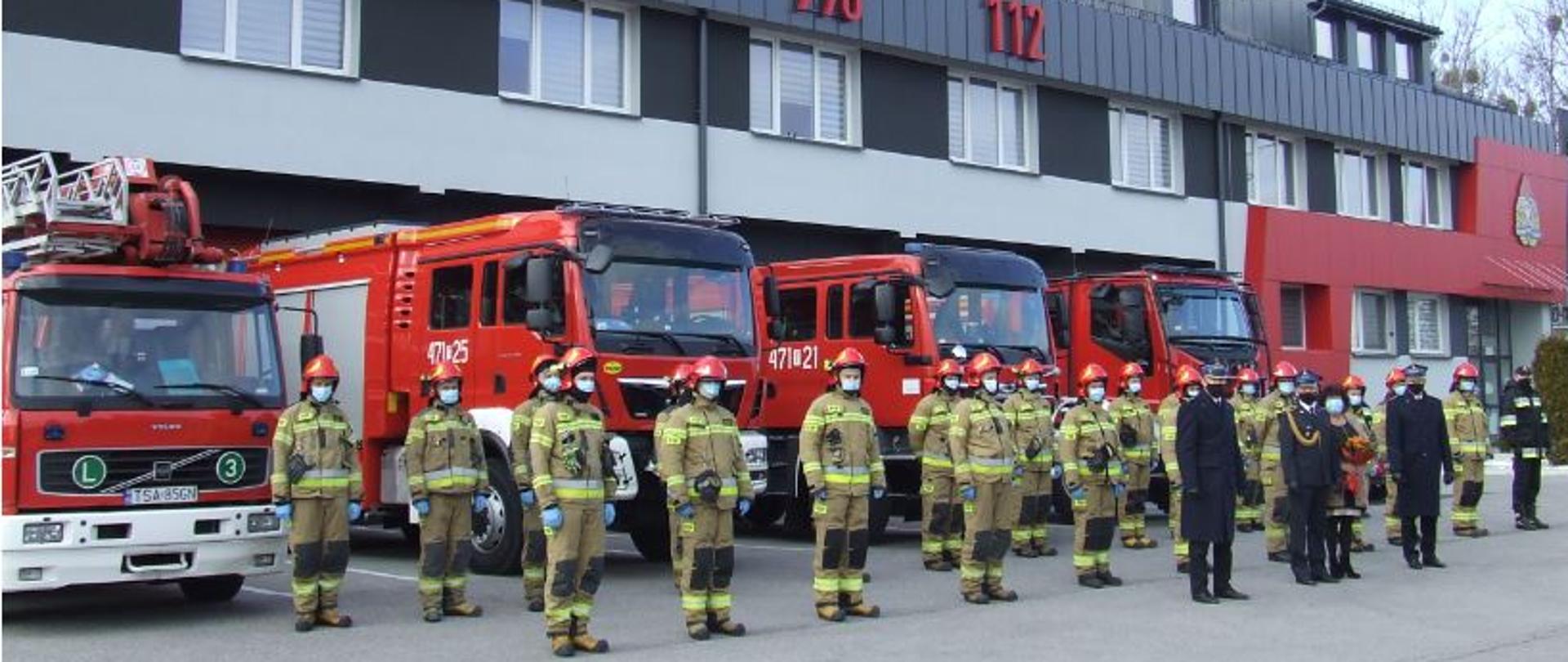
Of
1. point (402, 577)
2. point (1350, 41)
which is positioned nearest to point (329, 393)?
point (402, 577)

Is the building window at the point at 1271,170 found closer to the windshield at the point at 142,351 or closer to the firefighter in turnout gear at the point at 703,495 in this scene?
the firefighter in turnout gear at the point at 703,495

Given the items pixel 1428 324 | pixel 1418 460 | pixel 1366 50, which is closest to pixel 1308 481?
pixel 1418 460

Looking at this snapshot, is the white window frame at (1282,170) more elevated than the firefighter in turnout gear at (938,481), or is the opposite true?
the white window frame at (1282,170)

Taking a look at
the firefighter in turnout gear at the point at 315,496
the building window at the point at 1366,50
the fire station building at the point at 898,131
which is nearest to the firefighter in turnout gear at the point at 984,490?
the firefighter in turnout gear at the point at 315,496

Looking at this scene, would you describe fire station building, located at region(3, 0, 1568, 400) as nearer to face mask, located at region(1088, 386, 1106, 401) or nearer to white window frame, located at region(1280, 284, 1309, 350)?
white window frame, located at region(1280, 284, 1309, 350)

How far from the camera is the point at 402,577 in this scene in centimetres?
1261

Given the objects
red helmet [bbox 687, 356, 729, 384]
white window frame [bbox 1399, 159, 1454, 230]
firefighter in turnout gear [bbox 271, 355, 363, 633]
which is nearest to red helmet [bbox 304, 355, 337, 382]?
firefighter in turnout gear [bbox 271, 355, 363, 633]

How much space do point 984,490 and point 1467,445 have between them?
769cm

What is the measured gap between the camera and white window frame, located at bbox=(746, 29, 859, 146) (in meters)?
21.4

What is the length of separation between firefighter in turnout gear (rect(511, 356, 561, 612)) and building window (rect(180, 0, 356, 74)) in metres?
8.21

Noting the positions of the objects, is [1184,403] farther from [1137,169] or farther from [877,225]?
[1137,169]

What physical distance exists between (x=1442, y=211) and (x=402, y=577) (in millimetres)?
28964

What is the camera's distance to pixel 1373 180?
1282 inches

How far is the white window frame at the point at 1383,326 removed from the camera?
102 ft
